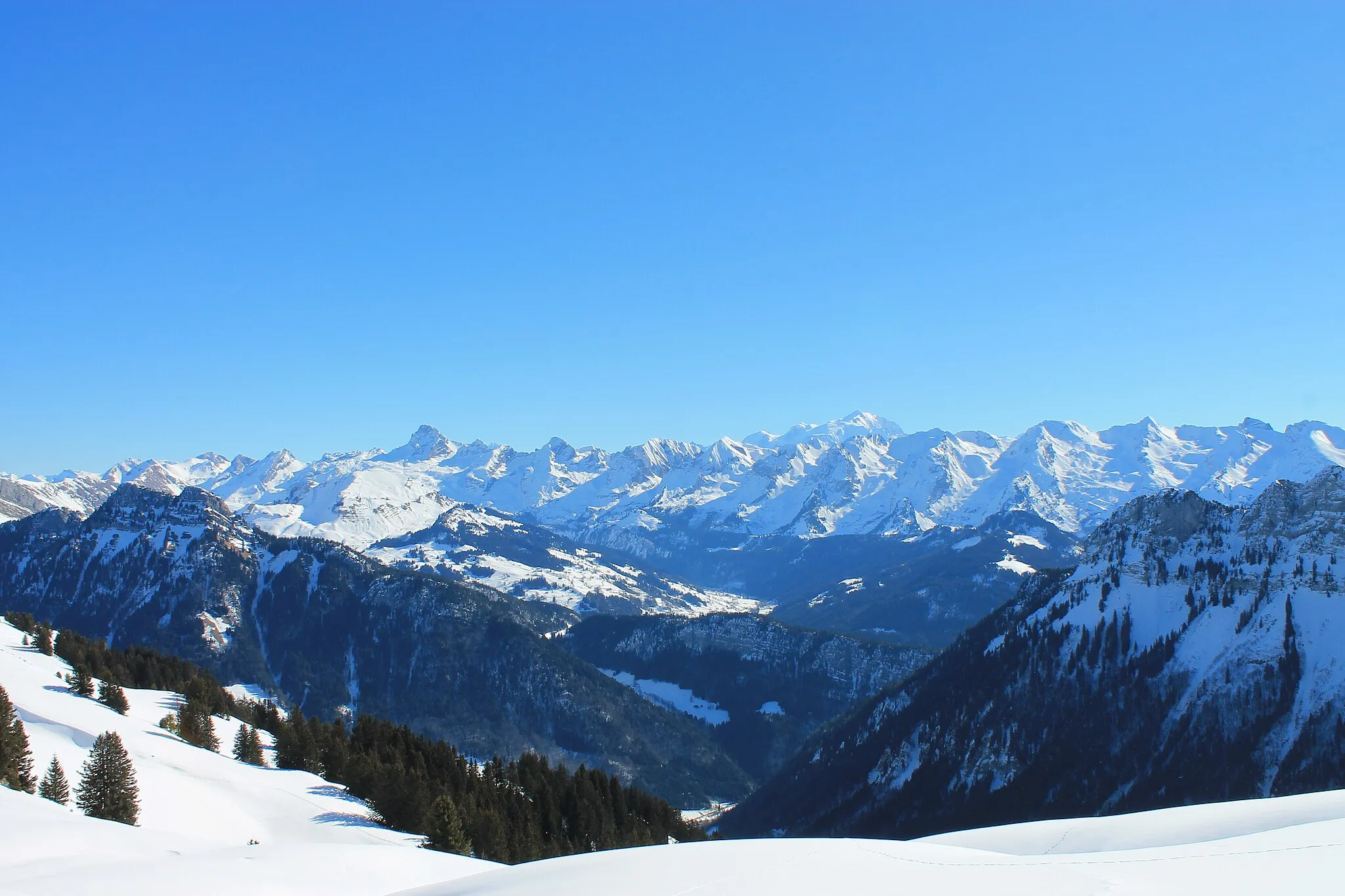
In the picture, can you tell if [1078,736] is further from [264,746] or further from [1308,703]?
[264,746]

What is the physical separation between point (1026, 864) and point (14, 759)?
6819 cm

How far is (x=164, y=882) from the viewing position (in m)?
43.4

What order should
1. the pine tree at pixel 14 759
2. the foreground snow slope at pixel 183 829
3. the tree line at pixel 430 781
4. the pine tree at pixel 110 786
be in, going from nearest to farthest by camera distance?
the foreground snow slope at pixel 183 829 < the pine tree at pixel 110 786 < the pine tree at pixel 14 759 < the tree line at pixel 430 781

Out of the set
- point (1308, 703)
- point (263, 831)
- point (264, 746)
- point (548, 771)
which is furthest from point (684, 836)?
point (1308, 703)

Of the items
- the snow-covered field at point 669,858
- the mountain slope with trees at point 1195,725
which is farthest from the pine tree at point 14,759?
the mountain slope with trees at point 1195,725

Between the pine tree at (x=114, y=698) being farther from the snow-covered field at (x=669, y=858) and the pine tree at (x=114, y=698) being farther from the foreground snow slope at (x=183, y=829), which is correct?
the snow-covered field at (x=669, y=858)

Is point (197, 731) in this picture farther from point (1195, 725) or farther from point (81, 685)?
point (1195, 725)

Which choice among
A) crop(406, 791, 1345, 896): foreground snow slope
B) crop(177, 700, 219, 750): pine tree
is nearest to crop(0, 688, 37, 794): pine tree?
crop(177, 700, 219, 750): pine tree

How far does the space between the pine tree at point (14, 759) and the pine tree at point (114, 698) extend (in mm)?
32951

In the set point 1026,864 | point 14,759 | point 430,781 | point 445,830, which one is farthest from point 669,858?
point 430,781

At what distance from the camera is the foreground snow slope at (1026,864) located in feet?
99.3

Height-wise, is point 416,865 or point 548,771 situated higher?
point 416,865

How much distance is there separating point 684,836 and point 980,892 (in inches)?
3997

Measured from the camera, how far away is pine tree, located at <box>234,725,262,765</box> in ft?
313
